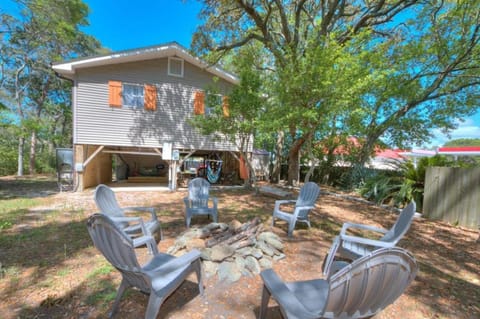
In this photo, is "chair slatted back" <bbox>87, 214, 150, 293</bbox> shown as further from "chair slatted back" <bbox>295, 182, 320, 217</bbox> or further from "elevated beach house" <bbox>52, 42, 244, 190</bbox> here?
"elevated beach house" <bbox>52, 42, 244, 190</bbox>

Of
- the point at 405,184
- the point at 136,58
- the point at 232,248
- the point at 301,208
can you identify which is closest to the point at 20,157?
the point at 136,58

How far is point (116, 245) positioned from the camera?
1.69m

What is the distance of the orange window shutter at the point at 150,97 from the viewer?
8.65m

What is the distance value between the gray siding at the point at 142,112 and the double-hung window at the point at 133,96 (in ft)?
0.66

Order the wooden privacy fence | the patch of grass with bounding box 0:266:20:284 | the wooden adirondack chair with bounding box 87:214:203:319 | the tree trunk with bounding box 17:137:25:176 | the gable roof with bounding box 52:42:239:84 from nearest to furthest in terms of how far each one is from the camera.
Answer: the wooden adirondack chair with bounding box 87:214:203:319
the patch of grass with bounding box 0:266:20:284
the wooden privacy fence
the gable roof with bounding box 52:42:239:84
the tree trunk with bounding box 17:137:25:176

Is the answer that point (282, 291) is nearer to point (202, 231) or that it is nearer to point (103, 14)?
point (202, 231)

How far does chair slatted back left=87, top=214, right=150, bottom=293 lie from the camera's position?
1.66 metres

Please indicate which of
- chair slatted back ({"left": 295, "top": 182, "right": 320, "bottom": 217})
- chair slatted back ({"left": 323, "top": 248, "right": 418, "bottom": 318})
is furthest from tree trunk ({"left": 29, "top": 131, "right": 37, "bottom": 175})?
chair slatted back ({"left": 323, "top": 248, "right": 418, "bottom": 318})

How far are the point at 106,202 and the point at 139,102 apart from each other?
637cm

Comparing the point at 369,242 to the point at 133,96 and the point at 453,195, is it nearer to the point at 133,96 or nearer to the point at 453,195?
the point at 453,195

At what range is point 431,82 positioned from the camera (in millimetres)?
9266

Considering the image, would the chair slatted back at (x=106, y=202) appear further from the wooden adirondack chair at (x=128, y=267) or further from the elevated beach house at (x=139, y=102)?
the elevated beach house at (x=139, y=102)

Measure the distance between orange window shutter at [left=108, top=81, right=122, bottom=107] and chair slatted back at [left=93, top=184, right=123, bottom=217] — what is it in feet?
19.8

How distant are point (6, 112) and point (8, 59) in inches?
291
